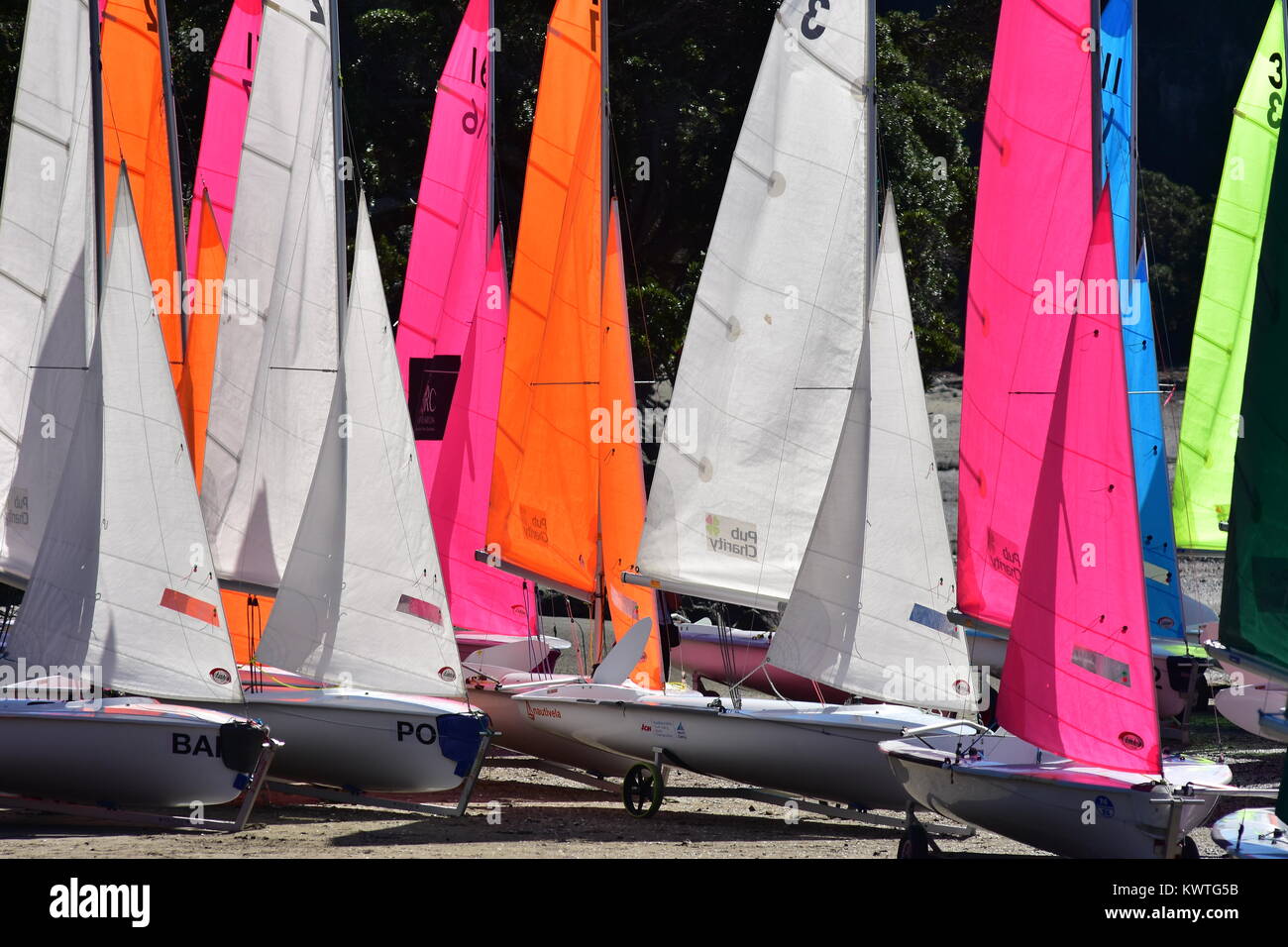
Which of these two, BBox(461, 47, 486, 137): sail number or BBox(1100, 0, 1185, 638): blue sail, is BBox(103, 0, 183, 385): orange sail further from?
BBox(1100, 0, 1185, 638): blue sail

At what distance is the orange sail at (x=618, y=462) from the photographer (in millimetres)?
14391

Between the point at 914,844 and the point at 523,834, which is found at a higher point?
the point at 914,844

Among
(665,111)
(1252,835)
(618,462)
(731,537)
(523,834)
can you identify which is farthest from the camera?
(665,111)

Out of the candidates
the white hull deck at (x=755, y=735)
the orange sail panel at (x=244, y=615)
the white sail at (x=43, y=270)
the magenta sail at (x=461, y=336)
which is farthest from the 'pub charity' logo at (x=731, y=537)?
the white sail at (x=43, y=270)

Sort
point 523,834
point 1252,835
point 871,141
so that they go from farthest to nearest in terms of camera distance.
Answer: point 871,141
point 523,834
point 1252,835

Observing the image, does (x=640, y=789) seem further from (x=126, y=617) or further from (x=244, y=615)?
(x=126, y=617)

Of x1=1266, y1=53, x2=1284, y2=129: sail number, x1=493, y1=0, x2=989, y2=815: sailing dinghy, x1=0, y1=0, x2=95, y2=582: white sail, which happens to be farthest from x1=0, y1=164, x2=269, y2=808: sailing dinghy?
x1=1266, y1=53, x2=1284, y2=129: sail number

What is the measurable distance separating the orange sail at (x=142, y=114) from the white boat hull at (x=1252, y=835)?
10275 mm

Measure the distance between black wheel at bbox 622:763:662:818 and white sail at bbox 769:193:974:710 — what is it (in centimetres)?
119

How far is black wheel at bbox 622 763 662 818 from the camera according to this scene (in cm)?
1305

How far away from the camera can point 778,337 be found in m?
14.1

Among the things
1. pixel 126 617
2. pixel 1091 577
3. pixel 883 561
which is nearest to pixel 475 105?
pixel 883 561
